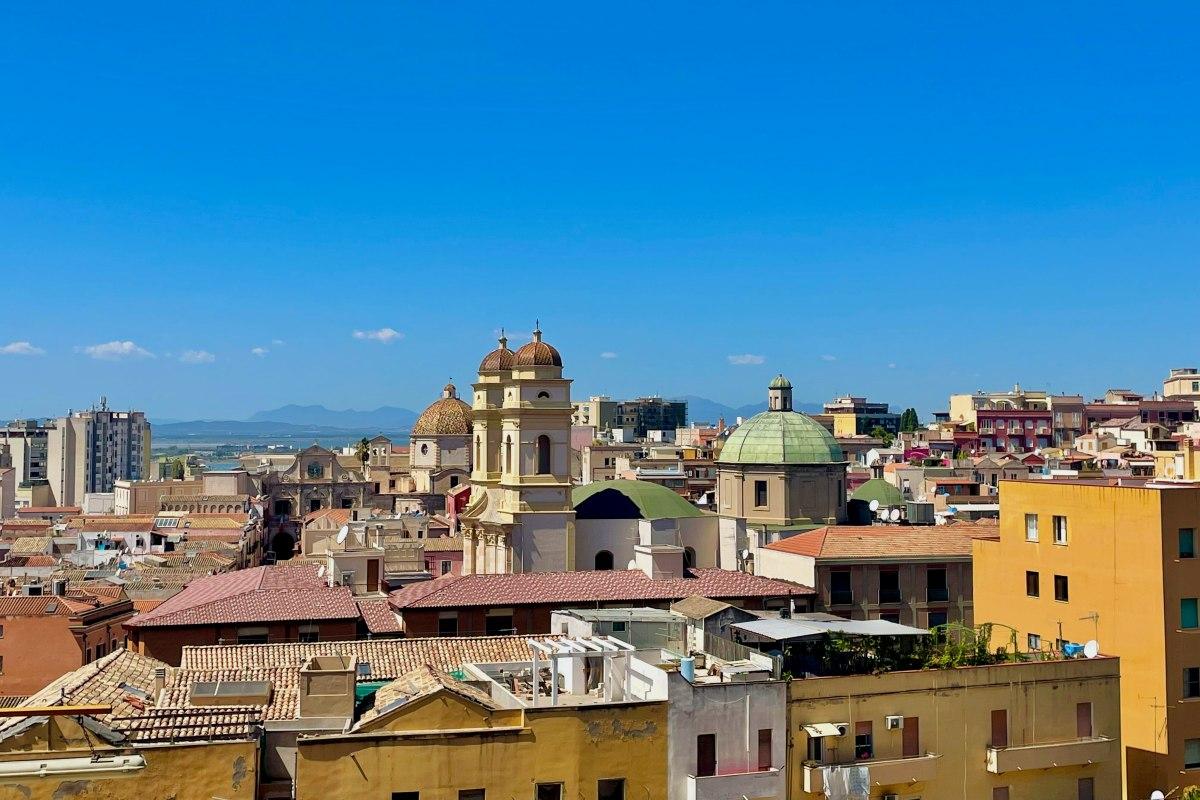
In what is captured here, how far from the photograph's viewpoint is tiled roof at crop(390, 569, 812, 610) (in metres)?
35.9

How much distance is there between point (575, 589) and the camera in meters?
37.3

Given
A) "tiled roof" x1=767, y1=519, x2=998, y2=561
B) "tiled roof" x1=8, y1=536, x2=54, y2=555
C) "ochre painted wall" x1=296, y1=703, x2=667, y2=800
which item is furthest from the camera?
"tiled roof" x1=8, y1=536, x2=54, y2=555

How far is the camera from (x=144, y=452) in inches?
7480

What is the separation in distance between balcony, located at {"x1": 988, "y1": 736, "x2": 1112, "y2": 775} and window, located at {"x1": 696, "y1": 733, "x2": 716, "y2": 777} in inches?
208

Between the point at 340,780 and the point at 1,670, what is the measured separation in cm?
2841

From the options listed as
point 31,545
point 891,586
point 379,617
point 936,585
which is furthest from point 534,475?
point 31,545

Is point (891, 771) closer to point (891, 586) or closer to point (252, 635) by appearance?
point (252, 635)

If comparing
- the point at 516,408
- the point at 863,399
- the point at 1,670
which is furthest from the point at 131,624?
the point at 863,399

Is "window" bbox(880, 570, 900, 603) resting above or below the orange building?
above

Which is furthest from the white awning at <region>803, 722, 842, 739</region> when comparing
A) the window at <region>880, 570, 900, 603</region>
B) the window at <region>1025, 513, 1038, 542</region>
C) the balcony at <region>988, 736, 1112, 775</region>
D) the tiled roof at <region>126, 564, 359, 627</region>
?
the window at <region>880, 570, 900, 603</region>

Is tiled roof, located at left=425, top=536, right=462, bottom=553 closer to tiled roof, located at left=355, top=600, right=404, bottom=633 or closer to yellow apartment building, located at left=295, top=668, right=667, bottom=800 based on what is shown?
tiled roof, located at left=355, top=600, right=404, bottom=633

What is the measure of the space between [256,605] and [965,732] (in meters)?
19.1

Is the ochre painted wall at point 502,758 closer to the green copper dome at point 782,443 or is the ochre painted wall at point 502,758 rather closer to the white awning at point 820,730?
the white awning at point 820,730

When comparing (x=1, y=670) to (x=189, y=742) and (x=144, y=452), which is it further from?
(x=144, y=452)
